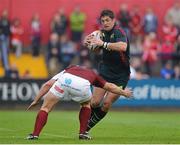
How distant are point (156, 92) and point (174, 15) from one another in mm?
5776

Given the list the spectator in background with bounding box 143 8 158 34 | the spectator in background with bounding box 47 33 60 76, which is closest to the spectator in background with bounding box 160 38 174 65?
the spectator in background with bounding box 143 8 158 34

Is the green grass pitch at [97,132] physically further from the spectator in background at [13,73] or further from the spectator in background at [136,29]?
the spectator in background at [136,29]

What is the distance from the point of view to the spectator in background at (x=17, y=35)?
105 feet

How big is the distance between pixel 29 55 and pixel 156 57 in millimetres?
5905

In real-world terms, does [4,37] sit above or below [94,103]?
above

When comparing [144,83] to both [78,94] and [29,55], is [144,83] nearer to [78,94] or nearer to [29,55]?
[29,55]

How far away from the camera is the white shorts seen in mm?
13344

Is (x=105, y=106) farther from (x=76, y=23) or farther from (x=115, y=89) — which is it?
(x=76, y=23)

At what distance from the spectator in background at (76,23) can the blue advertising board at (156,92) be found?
5420mm

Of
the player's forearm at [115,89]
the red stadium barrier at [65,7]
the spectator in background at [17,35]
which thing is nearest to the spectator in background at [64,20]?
the red stadium barrier at [65,7]

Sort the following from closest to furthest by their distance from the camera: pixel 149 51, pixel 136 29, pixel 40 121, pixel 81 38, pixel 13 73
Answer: pixel 40 121
pixel 13 73
pixel 149 51
pixel 136 29
pixel 81 38

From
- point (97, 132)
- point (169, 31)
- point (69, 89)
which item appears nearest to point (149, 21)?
point (169, 31)

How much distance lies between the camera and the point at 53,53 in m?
31.6

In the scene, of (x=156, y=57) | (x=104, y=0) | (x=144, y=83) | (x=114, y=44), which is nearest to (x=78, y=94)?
(x=114, y=44)
